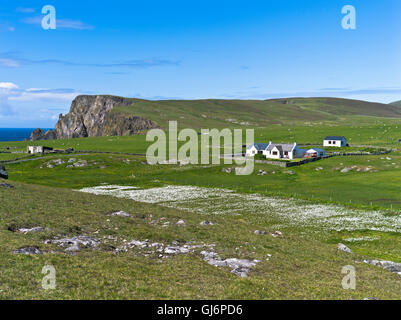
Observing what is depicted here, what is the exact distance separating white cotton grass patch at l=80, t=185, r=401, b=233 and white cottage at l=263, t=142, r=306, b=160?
6324 centimetres

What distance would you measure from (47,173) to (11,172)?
10.8 metres

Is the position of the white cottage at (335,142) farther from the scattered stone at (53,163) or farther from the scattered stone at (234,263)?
the scattered stone at (234,263)

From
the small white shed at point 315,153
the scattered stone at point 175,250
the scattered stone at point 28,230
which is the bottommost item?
the scattered stone at point 175,250

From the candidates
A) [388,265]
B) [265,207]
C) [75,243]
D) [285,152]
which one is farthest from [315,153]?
[75,243]

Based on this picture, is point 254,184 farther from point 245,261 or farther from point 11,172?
point 11,172

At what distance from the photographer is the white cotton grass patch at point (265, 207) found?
46.8 metres

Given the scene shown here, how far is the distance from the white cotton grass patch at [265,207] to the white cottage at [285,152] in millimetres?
63237

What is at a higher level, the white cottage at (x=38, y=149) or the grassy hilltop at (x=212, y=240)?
the white cottage at (x=38, y=149)

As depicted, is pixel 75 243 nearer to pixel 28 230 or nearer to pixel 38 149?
pixel 28 230

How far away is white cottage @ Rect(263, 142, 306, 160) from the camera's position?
431 ft

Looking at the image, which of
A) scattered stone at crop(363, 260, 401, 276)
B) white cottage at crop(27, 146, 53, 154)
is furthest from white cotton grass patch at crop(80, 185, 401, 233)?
white cottage at crop(27, 146, 53, 154)

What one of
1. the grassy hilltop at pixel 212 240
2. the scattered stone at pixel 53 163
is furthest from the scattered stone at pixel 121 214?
the scattered stone at pixel 53 163
